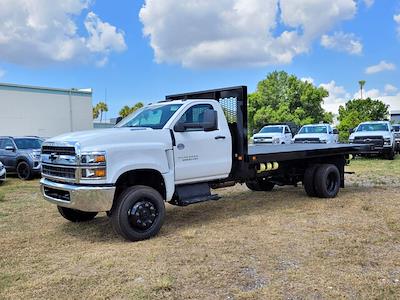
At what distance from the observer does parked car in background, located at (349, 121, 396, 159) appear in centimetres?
1991

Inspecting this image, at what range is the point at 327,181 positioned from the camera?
9562 mm

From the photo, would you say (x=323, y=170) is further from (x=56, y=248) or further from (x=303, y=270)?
(x=56, y=248)

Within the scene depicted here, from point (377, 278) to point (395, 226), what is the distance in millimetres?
2487

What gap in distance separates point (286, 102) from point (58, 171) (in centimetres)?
5480

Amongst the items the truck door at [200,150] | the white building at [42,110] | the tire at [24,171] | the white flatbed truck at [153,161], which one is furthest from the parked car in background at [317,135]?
the white building at [42,110]

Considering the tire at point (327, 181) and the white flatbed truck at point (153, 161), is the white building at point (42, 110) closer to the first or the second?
the white flatbed truck at point (153, 161)

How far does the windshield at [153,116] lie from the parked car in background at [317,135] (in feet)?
51.6

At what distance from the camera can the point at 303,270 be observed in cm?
477

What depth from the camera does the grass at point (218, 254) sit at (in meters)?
4.31

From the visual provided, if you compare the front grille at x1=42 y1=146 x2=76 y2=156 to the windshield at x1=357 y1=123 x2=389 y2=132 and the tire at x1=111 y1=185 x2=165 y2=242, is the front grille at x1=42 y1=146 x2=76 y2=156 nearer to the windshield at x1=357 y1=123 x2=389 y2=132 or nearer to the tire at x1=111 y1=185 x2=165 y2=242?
the tire at x1=111 y1=185 x2=165 y2=242

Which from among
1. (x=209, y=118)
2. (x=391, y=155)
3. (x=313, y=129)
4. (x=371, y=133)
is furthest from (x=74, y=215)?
(x=313, y=129)

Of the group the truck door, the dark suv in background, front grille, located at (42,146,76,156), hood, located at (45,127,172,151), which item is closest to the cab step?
the truck door

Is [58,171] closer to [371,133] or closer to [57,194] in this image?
[57,194]

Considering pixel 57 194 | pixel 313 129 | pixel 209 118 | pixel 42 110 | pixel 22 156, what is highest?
pixel 42 110
